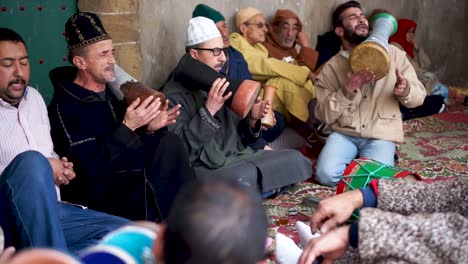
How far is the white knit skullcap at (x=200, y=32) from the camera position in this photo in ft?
14.1

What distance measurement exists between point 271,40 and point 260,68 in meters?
0.71

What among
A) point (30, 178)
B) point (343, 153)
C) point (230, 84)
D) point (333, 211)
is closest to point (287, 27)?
point (343, 153)

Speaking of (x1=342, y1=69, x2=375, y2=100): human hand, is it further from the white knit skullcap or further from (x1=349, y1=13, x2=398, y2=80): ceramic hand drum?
the white knit skullcap

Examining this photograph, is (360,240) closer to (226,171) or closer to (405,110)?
(226,171)

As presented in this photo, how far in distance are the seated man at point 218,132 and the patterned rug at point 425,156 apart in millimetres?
127

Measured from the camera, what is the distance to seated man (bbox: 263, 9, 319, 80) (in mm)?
6008

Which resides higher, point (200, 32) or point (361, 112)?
point (200, 32)

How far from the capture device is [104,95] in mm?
3471

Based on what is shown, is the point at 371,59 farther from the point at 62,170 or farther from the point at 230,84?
the point at 62,170

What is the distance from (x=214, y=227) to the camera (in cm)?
124

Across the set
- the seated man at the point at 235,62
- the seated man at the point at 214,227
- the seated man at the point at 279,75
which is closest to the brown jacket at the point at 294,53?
the seated man at the point at 279,75

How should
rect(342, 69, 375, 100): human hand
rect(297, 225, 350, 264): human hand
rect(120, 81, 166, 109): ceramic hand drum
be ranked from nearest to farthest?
1. rect(297, 225, 350, 264): human hand
2. rect(120, 81, 166, 109): ceramic hand drum
3. rect(342, 69, 375, 100): human hand

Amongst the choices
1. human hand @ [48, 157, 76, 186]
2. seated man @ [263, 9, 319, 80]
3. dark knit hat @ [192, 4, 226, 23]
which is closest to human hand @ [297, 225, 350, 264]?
human hand @ [48, 157, 76, 186]

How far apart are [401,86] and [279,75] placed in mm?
1289
